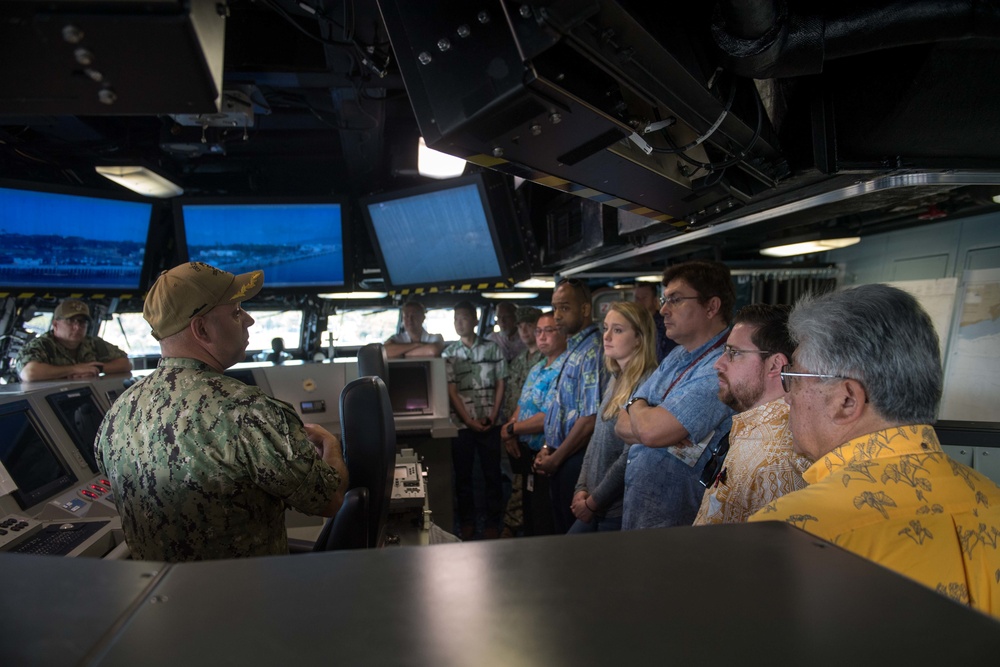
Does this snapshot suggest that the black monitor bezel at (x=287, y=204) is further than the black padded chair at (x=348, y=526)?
Yes

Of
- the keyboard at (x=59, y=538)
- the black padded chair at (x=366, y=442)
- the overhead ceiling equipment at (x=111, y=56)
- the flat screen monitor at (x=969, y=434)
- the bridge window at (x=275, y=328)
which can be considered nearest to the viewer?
the overhead ceiling equipment at (x=111, y=56)

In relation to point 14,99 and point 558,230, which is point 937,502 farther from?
point 558,230

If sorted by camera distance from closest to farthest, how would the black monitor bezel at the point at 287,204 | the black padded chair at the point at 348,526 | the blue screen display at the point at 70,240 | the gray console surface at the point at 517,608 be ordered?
1. the gray console surface at the point at 517,608
2. the black padded chair at the point at 348,526
3. the blue screen display at the point at 70,240
4. the black monitor bezel at the point at 287,204

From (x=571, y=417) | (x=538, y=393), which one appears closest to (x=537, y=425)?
(x=538, y=393)

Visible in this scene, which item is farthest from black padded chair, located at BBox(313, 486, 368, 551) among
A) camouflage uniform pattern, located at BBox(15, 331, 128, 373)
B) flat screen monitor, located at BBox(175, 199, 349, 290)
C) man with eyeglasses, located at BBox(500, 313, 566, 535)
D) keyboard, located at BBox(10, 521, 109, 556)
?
flat screen monitor, located at BBox(175, 199, 349, 290)

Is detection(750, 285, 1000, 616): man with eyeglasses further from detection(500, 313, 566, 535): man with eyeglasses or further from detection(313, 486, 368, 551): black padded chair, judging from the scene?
detection(500, 313, 566, 535): man with eyeglasses

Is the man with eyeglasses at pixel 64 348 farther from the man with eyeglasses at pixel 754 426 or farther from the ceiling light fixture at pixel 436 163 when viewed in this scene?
the man with eyeglasses at pixel 754 426

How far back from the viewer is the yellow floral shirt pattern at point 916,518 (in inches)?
35.9

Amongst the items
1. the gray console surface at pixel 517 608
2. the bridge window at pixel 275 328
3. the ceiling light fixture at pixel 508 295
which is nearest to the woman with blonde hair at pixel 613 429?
the gray console surface at pixel 517 608

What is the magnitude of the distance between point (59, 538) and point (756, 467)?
87.0 inches

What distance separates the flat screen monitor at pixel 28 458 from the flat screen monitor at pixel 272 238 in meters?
2.58

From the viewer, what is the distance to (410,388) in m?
4.15

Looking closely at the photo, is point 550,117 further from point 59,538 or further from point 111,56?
point 59,538

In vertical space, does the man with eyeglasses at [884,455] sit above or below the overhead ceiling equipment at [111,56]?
below
